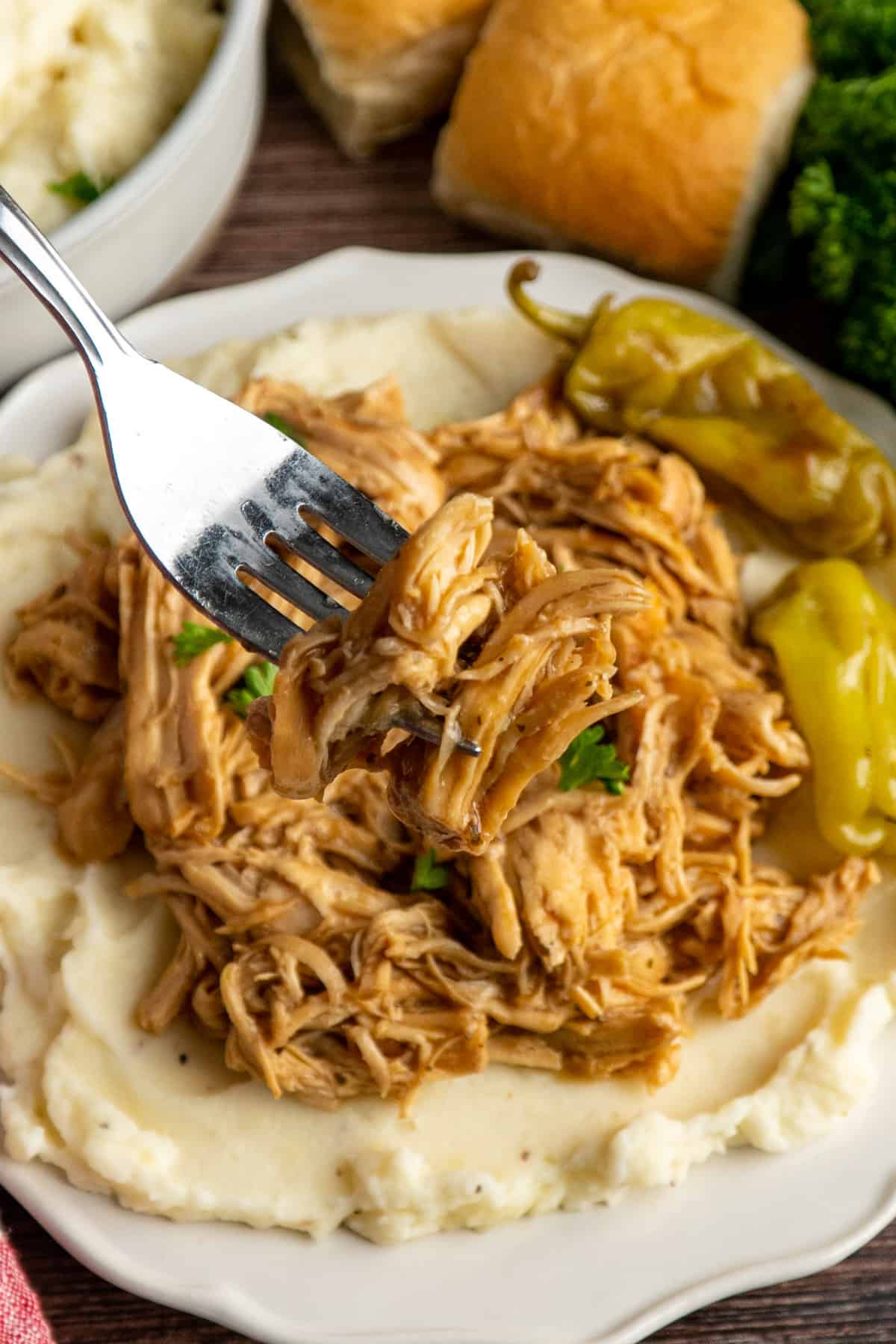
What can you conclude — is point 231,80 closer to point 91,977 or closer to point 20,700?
point 20,700

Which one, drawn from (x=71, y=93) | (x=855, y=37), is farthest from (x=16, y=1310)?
(x=855, y=37)

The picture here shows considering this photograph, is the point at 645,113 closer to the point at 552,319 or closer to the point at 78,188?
the point at 552,319

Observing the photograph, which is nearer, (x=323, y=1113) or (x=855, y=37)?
(x=323, y=1113)

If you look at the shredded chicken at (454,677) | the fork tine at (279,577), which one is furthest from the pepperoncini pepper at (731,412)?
the shredded chicken at (454,677)

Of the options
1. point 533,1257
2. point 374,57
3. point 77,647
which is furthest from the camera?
point 374,57

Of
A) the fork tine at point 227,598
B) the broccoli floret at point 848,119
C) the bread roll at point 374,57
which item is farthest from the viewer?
the bread roll at point 374,57

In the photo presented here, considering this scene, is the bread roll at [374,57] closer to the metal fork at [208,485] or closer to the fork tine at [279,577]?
the metal fork at [208,485]

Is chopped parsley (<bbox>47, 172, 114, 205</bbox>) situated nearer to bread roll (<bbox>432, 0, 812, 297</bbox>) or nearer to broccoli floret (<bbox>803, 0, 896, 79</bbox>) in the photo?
bread roll (<bbox>432, 0, 812, 297</bbox>)

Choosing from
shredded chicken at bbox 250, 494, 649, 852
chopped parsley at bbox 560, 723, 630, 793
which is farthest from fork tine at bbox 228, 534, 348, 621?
chopped parsley at bbox 560, 723, 630, 793
